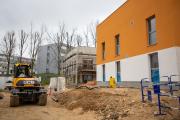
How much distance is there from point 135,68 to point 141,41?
2.29m

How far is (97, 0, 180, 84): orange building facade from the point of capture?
14.6 metres

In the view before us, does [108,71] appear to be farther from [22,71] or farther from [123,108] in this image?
[123,108]

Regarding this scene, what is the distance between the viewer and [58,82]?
26.9 m

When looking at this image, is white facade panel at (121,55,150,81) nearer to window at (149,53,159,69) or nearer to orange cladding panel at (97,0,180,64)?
window at (149,53,159,69)

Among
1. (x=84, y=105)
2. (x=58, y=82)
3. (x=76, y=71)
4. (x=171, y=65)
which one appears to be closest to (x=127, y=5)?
(x=171, y=65)

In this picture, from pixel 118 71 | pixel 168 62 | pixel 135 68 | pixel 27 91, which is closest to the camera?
pixel 168 62

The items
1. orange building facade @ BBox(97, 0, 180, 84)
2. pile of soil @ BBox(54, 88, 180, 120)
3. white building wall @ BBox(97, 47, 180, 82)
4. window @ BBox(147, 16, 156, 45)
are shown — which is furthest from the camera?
window @ BBox(147, 16, 156, 45)

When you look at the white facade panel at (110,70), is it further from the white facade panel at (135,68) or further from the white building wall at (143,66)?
the white facade panel at (135,68)

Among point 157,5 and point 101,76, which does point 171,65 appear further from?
point 101,76

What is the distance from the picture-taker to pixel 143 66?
17.2 metres

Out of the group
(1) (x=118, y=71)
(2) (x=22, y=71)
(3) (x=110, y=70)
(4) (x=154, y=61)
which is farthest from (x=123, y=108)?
(3) (x=110, y=70)

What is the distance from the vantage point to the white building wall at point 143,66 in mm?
14266

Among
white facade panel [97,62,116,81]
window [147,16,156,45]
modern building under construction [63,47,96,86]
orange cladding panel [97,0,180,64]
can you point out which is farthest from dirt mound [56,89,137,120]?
modern building under construction [63,47,96,86]

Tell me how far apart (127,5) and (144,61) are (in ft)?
19.7
